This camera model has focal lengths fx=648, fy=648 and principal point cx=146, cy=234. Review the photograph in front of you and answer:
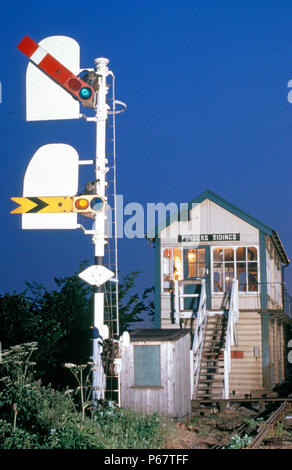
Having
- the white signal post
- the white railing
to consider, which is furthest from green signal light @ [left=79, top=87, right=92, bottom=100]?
the white railing

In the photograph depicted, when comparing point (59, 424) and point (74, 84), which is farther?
point (74, 84)

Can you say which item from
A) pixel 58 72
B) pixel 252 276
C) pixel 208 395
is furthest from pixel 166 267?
pixel 58 72

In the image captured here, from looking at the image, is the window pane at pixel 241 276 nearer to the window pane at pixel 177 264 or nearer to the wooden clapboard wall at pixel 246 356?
the wooden clapboard wall at pixel 246 356

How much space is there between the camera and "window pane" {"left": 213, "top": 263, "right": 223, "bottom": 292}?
70.8 ft

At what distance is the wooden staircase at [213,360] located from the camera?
1717 centimetres

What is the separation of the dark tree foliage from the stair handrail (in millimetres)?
3108

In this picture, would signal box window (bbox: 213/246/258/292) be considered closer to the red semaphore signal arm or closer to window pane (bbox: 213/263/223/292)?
window pane (bbox: 213/263/223/292)

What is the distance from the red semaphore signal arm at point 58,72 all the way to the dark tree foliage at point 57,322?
5.97m

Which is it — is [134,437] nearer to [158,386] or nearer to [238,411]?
[158,386]

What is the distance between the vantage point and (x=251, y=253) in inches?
851

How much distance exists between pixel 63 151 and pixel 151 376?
4.83m

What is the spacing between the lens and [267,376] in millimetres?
20578

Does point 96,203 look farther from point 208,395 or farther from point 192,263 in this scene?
point 192,263
